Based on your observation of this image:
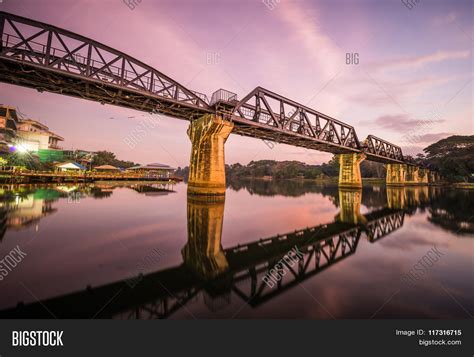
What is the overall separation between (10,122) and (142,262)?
80851mm

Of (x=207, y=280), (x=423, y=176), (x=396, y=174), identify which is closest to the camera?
(x=207, y=280)

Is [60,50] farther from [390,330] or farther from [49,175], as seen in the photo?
[49,175]

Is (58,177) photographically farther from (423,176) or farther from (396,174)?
(423,176)

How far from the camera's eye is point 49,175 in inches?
1499

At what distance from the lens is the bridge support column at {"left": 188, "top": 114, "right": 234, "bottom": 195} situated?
22469 mm

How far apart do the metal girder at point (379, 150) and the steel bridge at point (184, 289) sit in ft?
175

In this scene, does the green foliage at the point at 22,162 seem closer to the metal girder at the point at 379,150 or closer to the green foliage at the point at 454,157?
the metal girder at the point at 379,150

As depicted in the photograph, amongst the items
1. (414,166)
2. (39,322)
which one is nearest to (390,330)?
(39,322)

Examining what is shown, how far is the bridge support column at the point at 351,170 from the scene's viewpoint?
47719 mm

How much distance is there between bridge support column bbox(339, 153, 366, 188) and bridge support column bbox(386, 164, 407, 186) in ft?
117

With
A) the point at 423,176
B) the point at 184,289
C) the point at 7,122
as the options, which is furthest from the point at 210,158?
the point at 423,176

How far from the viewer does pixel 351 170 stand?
4894 cm

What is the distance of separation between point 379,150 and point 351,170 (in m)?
18.5

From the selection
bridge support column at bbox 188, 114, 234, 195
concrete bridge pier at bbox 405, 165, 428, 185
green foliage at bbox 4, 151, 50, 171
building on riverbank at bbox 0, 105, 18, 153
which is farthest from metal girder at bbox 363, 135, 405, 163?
building on riverbank at bbox 0, 105, 18, 153
